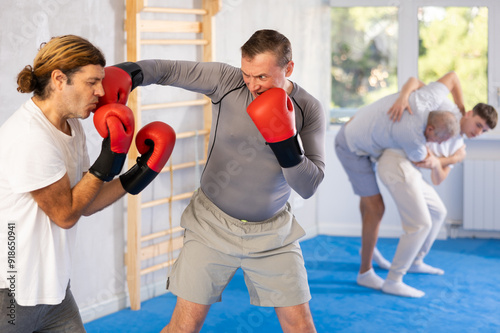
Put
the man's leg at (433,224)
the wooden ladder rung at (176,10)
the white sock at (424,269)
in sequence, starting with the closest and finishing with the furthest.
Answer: the wooden ladder rung at (176,10)
the man's leg at (433,224)
the white sock at (424,269)

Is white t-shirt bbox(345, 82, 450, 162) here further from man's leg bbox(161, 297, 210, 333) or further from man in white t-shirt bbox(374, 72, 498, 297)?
man's leg bbox(161, 297, 210, 333)

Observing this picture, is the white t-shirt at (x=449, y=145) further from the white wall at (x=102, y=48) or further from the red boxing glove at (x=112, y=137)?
the red boxing glove at (x=112, y=137)

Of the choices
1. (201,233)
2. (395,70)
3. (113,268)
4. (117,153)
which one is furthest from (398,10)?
(117,153)

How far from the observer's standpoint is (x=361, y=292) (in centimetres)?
433

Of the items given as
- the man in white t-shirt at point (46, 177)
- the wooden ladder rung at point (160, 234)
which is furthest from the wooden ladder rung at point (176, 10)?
the man in white t-shirt at point (46, 177)

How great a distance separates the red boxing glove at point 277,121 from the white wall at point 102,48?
4.82 feet

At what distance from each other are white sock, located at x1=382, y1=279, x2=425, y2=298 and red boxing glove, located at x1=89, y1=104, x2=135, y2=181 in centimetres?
268

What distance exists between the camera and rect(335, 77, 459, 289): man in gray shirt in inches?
160

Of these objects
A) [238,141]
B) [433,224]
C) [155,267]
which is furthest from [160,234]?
[433,224]

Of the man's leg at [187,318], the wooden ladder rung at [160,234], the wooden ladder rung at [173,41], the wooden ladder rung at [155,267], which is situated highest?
the wooden ladder rung at [173,41]

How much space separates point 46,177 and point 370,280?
9.83 feet

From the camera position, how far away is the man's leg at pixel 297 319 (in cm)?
250

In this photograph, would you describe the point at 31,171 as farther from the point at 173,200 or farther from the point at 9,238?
the point at 173,200

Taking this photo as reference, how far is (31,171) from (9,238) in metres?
0.22
